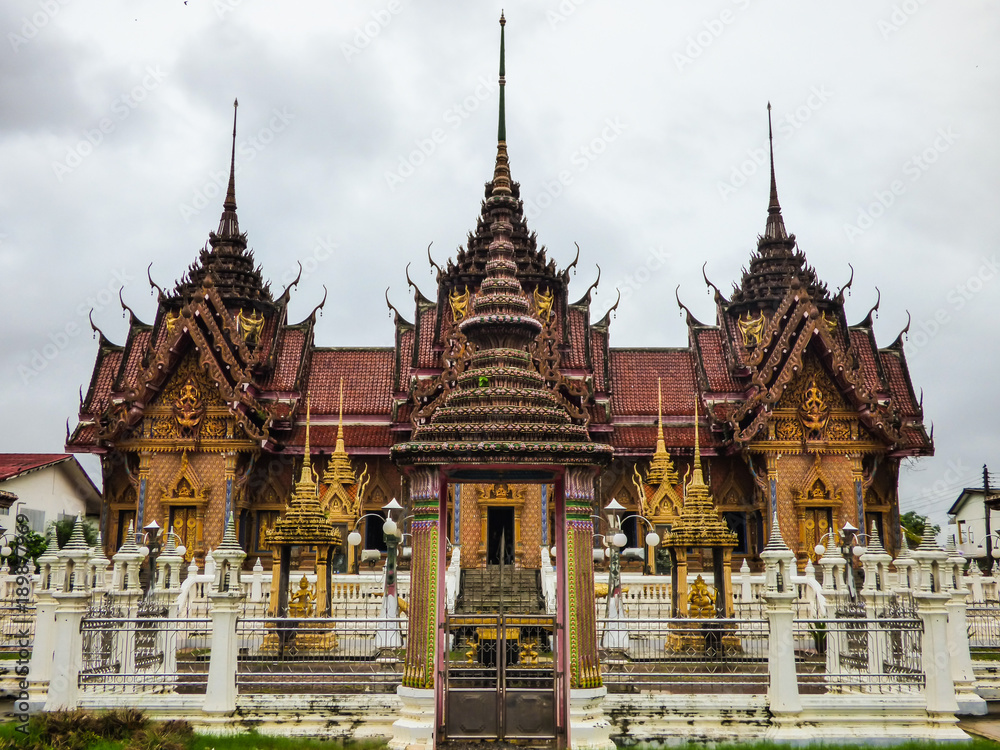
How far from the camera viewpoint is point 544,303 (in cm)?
2706

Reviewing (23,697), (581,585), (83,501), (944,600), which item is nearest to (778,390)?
(944,600)

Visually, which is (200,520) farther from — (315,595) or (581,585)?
(581,585)

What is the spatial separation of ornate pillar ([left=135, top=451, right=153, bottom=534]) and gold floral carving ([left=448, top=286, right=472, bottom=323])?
30.4 ft

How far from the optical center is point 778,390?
23.0m

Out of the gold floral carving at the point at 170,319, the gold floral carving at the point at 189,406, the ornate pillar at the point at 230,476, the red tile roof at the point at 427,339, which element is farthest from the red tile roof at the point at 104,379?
the red tile roof at the point at 427,339

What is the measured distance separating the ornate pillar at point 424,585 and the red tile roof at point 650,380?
57.0 ft

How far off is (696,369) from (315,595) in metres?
14.4

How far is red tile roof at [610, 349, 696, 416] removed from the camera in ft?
82.7

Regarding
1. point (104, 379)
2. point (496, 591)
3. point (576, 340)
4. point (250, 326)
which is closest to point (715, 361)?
point (576, 340)

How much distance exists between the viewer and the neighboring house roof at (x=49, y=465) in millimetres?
29297

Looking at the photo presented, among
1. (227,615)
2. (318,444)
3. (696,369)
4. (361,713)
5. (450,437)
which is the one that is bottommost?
(361,713)

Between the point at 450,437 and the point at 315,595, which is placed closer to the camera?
the point at 450,437

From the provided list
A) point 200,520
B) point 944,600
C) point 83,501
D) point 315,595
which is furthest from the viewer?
point 83,501

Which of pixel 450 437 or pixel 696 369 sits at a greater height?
pixel 696 369
